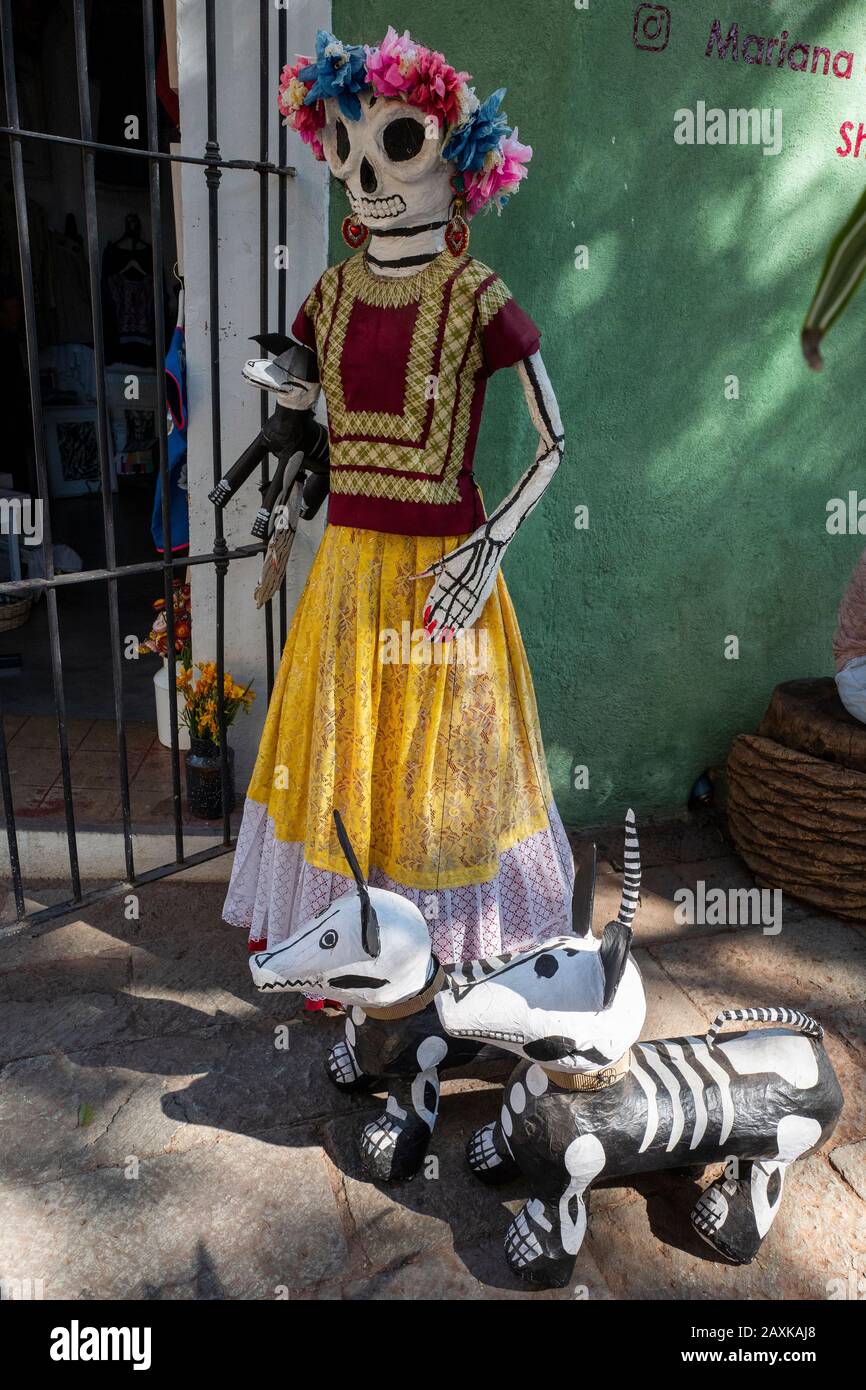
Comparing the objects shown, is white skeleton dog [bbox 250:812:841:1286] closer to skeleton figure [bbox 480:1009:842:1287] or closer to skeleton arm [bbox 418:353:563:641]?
skeleton figure [bbox 480:1009:842:1287]

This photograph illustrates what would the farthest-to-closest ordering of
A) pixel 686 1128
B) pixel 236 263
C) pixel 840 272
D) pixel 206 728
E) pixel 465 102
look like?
1. pixel 206 728
2. pixel 236 263
3. pixel 465 102
4. pixel 686 1128
5. pixel 840 272

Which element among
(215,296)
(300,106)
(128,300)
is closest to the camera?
(300,106)

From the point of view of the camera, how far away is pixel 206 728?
3.54 m

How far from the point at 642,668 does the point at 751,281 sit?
1420mm

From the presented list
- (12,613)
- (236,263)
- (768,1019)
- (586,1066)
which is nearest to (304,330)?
(236,263)

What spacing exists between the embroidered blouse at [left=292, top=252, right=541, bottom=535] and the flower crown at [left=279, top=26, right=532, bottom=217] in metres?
0.21

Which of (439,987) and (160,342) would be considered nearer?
(439,987)

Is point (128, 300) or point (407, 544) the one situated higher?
point (128, 300)

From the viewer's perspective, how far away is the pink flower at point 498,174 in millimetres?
2350

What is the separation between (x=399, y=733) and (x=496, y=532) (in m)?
0.57

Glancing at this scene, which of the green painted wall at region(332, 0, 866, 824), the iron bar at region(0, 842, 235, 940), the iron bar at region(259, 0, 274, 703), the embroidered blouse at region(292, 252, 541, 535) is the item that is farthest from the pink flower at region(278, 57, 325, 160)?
the iron bar at region(0, 842, 235, 940)

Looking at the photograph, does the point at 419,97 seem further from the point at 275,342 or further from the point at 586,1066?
the point at 586,1066

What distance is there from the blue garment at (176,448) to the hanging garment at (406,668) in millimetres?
848

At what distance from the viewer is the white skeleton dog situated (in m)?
2.02
